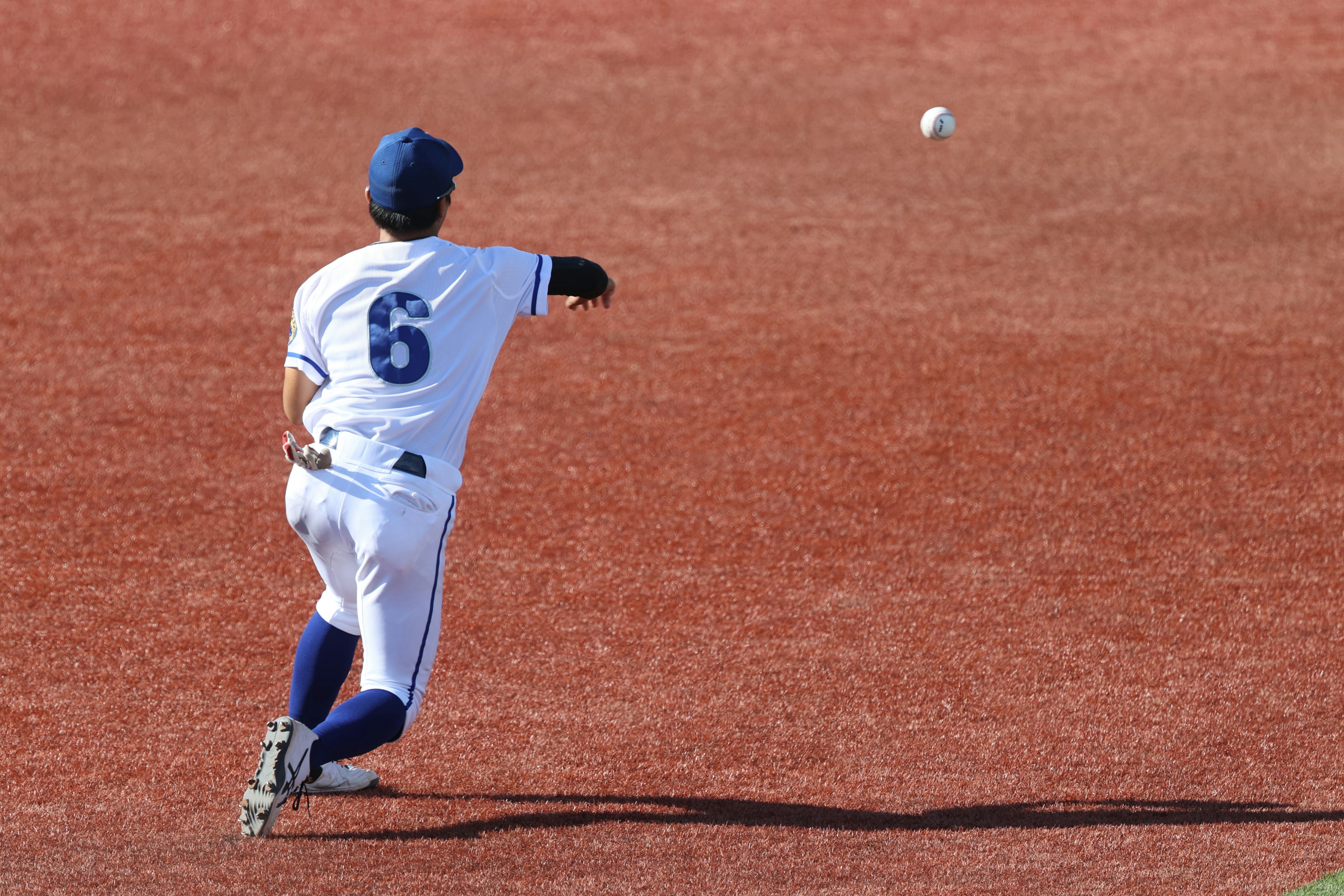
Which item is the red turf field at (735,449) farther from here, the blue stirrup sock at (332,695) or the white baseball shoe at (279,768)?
the blue stirrup sock at (332,695)

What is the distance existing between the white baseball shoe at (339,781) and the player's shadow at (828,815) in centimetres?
4

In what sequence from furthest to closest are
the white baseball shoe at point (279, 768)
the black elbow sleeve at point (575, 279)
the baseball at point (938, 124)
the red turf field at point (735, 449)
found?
the baseball at point (938, 124) < the red turf field at point (735, 449) < the black elbow sleeve at point (575, 279) < the white baseball shoe at point (279, 768)

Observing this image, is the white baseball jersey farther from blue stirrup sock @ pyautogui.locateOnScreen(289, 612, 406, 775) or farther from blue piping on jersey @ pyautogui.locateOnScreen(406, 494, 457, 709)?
blue stirrup sock @ pyautogui.locateOnScreen(289, 612, 406, 775)

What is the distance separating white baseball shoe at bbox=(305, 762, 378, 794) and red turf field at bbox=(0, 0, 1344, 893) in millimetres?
112

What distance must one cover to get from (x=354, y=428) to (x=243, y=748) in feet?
4.19

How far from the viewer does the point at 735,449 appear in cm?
699

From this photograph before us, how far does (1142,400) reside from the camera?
750 centimetres

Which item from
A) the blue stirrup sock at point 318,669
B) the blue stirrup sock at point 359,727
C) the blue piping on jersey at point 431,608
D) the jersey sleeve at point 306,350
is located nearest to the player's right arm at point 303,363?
the jersey sleeve at point 306,350

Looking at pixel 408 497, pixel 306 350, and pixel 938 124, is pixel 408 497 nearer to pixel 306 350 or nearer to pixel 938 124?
pixel 306 350

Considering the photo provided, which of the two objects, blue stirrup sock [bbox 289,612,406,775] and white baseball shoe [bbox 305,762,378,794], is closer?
blue stirrup sock [bbox 289,612,406,775]

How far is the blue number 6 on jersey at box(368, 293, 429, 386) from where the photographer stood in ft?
11.4

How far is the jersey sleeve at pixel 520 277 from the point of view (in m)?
3.59

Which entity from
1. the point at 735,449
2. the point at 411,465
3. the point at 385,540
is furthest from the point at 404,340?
the point at 735,449

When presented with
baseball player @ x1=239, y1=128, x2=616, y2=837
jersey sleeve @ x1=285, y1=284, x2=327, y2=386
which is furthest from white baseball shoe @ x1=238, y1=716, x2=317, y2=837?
jersey sleeve @ x1=285, y1=284, x2=327, y2=386
